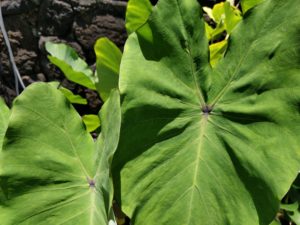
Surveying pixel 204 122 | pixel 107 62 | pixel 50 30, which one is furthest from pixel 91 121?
pixel 50 30

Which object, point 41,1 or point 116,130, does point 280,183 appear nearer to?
point 116,130

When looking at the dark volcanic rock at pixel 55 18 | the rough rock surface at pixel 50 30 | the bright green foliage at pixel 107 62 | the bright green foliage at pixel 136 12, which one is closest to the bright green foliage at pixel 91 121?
the bright green foliage at pixel 107 62

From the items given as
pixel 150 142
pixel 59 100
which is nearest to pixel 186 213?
pixel 150 142

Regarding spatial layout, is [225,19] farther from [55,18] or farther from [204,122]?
[55,18]

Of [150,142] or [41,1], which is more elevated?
[150,142]

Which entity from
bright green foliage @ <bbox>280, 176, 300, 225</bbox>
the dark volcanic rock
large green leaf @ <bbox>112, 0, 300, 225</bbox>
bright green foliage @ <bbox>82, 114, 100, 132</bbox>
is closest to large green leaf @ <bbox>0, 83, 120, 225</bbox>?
large green leaf @ <bbox>112, 0, 300, 225</bbox>

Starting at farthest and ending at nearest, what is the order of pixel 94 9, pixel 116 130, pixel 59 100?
1. pixel 94 9
2. pixel 59 100
3. pixel 116 130

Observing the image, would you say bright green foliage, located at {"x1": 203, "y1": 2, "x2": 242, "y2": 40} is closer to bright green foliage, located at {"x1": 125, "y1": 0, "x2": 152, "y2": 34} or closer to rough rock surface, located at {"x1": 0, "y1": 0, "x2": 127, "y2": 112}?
bright green foliage, located at {"x1": 125, "y1": 0, "x2": 152, "y2": 34}
